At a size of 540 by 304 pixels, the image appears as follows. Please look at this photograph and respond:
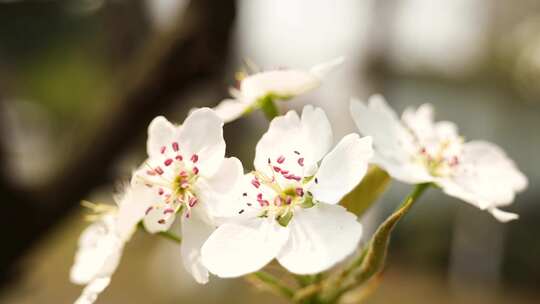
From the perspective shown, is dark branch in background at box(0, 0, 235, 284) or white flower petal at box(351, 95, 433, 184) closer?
white flower petal at box(351, 95, 433, 184)

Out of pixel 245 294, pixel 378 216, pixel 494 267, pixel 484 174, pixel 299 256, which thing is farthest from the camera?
pixel 494 267

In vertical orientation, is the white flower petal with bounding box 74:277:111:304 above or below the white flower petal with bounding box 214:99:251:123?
below

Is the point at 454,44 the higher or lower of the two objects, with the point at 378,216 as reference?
higher

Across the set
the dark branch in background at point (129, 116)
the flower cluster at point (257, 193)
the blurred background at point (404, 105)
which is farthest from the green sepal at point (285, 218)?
the blurred background at point (404, 105)

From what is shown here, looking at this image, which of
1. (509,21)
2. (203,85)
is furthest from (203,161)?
(509,21)

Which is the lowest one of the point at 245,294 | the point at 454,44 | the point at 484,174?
the point at 245,294

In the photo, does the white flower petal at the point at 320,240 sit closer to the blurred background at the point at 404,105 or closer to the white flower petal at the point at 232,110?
the white flower petal at the point at 232,110

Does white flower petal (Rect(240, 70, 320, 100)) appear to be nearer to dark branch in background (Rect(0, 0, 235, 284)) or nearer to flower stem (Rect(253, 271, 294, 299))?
flower stem (Rect(253, 271, 294, 299))

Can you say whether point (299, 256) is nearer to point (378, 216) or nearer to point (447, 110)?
point (378, 216)

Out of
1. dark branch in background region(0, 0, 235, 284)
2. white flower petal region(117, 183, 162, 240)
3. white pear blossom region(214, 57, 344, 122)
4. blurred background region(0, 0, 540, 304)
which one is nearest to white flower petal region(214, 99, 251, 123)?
white pear blossom region(214, 57, 344, 122)
